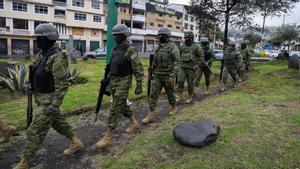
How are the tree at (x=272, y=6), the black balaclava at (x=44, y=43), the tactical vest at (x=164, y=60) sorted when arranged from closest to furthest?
the black balaclava at (x=44, y=43) → the tactical vest at (x=164, y=60) → the tree at (x=272, y=6)

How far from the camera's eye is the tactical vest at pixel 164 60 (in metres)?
6.03

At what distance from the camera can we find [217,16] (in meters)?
21.6

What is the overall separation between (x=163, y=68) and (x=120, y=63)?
56.6 inches

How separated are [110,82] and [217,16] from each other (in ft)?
59.9

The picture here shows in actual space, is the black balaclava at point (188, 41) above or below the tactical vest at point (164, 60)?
above

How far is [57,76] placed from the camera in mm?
3855

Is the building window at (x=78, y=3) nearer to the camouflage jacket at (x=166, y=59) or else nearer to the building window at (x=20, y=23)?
the building window at (x=20, y=23)

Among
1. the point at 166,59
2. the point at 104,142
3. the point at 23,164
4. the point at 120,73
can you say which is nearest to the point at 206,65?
the point at 166,59

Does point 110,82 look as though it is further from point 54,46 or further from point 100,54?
point 100,54

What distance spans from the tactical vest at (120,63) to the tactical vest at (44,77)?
1.12 meters

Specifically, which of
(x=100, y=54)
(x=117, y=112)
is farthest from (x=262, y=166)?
(x=100, y=54)

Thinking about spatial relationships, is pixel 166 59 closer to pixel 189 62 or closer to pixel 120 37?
pixel 120 37

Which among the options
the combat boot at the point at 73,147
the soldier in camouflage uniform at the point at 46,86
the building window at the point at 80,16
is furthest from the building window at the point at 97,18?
the soldier in camouflage uniform at the point at 46,86

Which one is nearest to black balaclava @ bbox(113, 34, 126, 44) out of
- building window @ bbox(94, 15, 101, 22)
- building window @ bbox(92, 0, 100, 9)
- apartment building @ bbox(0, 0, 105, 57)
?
apartment building @ bbox(0, 0, 105, 57)
